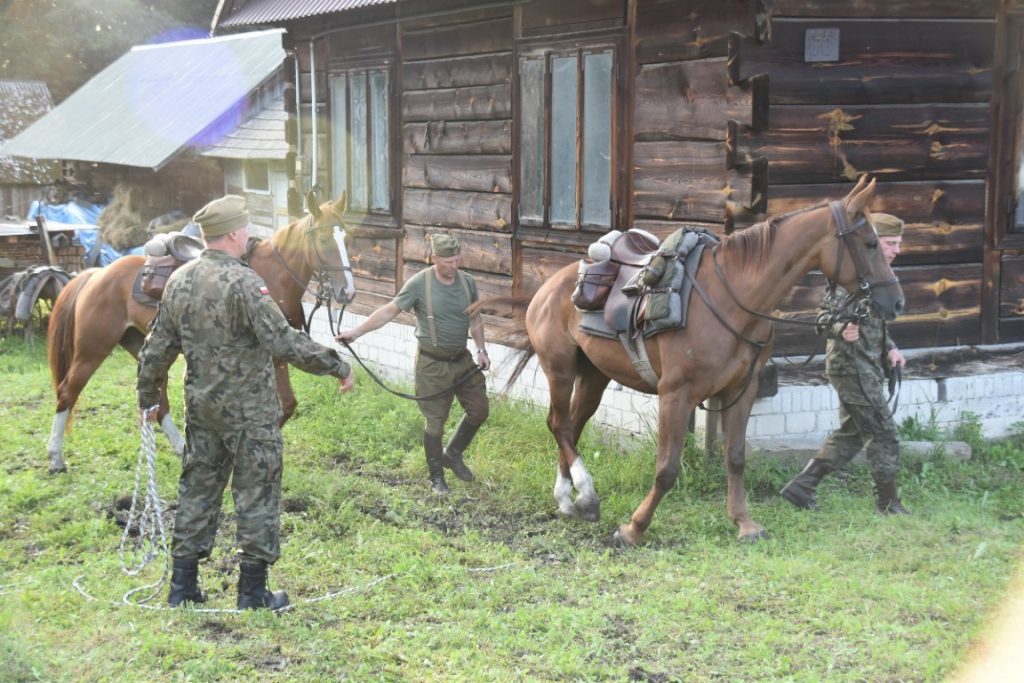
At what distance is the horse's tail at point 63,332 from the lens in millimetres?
9227

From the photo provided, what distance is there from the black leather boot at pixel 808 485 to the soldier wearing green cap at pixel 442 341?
2.15m

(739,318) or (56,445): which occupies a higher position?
(739,318)

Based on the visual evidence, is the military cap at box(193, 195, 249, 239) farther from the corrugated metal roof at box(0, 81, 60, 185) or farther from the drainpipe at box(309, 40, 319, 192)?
the corrugated metal roof at box(0, 81, 60, 185)

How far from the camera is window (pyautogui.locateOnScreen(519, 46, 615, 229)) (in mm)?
9031

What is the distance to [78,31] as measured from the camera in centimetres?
3684

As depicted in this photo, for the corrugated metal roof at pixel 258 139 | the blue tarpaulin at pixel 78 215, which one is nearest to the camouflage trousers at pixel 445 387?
the corrugated metal roof at pixel 258 139

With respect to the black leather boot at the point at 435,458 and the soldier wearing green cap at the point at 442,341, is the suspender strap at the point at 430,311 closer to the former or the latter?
the soldier wearing green cap at the point at 442,341

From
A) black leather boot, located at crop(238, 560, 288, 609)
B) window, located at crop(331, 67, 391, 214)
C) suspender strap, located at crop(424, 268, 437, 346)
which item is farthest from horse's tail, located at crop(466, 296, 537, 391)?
window, located at crop(331, 67, 391, 214)

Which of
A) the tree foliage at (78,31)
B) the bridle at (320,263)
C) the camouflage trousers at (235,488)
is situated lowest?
the camouflage trousers at (235,488)

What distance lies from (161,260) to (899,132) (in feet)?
17.6

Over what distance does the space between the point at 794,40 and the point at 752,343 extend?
2.39 m

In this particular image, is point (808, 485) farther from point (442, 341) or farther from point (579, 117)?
point (579, 117)

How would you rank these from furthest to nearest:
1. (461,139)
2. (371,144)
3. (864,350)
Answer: (371,144) → (461,139) → (864,350)

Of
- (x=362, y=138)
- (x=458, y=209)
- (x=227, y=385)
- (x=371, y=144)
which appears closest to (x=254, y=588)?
(x=227, y=385)
